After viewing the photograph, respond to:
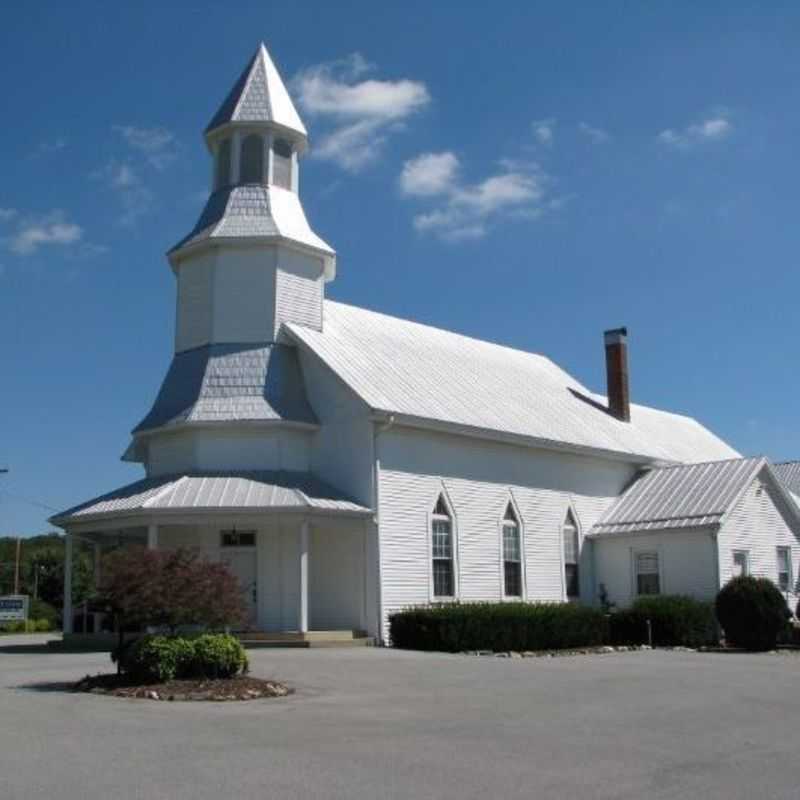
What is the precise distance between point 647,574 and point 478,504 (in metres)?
7.06

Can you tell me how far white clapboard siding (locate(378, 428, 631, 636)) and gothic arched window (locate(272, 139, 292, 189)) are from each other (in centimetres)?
934

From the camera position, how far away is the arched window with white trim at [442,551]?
1259 inches

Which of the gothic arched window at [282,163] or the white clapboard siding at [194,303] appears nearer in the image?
the white clapboard siding at [194,303]

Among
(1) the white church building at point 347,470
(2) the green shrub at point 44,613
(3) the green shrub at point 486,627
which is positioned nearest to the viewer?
(3) the green shrub at point 486,627

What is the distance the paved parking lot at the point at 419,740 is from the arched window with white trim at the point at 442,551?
11301 mm

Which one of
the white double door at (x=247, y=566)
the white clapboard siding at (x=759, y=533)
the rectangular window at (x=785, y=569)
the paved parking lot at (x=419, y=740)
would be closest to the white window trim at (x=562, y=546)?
the white clapboard siding at (x=759, y=533)

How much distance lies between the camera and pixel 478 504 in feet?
110

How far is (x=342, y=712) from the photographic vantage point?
48.8ft

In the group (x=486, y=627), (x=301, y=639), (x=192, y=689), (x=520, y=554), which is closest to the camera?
(x=192, y=689)

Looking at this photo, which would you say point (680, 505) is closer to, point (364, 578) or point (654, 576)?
point (654, 576)

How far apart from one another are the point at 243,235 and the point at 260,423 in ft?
19.3

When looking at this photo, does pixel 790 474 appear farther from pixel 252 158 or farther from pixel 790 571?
pixel 252 158

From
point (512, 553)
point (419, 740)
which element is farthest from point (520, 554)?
point (419, 740)

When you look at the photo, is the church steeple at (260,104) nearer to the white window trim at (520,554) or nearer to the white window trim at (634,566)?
the white window trim at (520,554)
